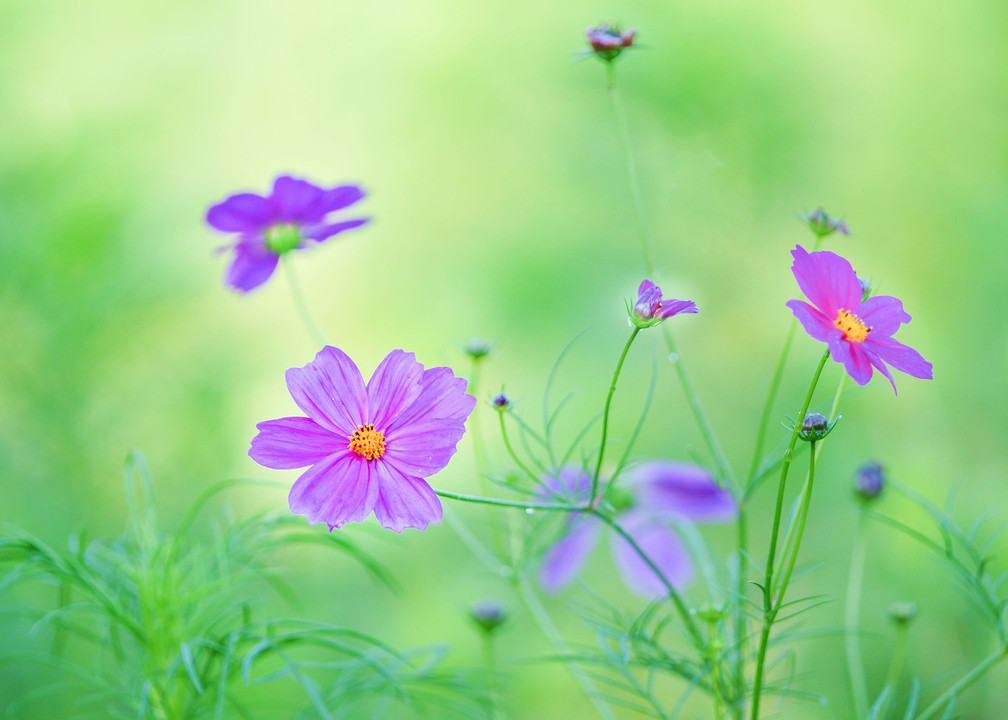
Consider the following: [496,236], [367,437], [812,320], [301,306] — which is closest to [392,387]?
[367,437]

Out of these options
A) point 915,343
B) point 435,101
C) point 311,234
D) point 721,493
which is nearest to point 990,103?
point 915,343

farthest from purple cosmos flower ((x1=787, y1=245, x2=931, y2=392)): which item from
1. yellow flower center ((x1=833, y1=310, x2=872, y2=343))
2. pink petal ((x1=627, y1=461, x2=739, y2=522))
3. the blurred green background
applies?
the blurred green background

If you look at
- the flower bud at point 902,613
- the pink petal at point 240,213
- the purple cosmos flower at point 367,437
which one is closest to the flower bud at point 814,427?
the purple cosmos flower at point 367,437

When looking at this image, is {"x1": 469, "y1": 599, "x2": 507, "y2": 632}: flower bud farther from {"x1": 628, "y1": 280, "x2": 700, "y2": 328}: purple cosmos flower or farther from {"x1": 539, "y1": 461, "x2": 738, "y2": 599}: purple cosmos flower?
{"x1": 628, "y1": 280, "x2": 700, "y2": 328}: purple cosmos flower

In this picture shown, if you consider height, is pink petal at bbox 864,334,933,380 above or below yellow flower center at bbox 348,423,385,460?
above

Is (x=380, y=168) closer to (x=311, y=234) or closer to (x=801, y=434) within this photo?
(x=311, y=234)

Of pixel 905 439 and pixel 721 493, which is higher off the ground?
pixel 905 439
